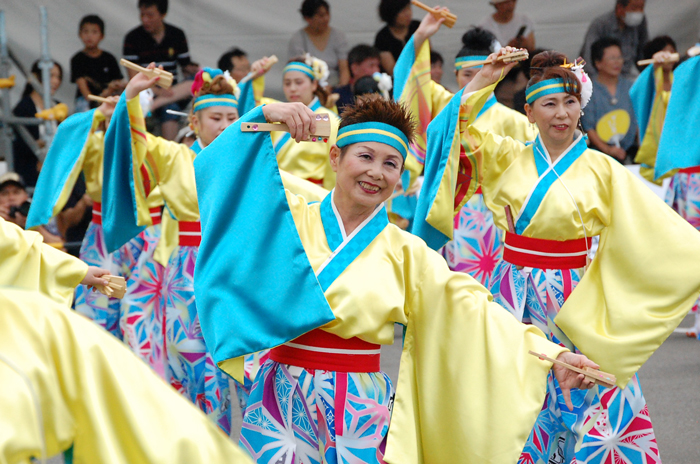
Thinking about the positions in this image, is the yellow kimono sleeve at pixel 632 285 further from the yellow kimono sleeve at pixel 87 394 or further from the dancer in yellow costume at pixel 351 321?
the yellow kimono sleeve at pixel 87 394

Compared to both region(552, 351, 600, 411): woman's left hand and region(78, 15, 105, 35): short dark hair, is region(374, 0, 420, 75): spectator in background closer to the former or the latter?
region(78, 15, 105, 35): short dark hair

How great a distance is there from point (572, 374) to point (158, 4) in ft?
16.4

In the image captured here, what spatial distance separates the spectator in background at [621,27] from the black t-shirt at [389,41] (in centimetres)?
136

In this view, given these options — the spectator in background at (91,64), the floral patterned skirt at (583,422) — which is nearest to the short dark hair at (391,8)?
the spectator in background at (91,64)

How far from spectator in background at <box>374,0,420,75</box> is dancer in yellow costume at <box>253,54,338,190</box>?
1.62 meters

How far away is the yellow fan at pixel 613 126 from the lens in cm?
652

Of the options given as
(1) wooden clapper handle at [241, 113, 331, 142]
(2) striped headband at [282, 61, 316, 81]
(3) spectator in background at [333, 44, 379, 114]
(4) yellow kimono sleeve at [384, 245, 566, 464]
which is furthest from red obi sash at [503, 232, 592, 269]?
(3) spectator in background at [333, 44, 379, 114]

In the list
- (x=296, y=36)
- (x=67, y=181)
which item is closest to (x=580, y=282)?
(x=67, y=181)

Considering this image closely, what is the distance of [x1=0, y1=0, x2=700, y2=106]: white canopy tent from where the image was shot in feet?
20.2

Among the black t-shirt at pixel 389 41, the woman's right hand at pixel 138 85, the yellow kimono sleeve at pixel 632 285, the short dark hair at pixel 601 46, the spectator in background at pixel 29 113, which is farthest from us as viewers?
the black t-shirt at pixel 389 41

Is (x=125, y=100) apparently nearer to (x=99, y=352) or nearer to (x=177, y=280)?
(x=177, y=280)

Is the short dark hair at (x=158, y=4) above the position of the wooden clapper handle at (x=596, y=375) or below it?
above

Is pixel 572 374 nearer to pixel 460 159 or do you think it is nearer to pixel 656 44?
pixel 460 159

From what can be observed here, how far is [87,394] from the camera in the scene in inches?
48.6
